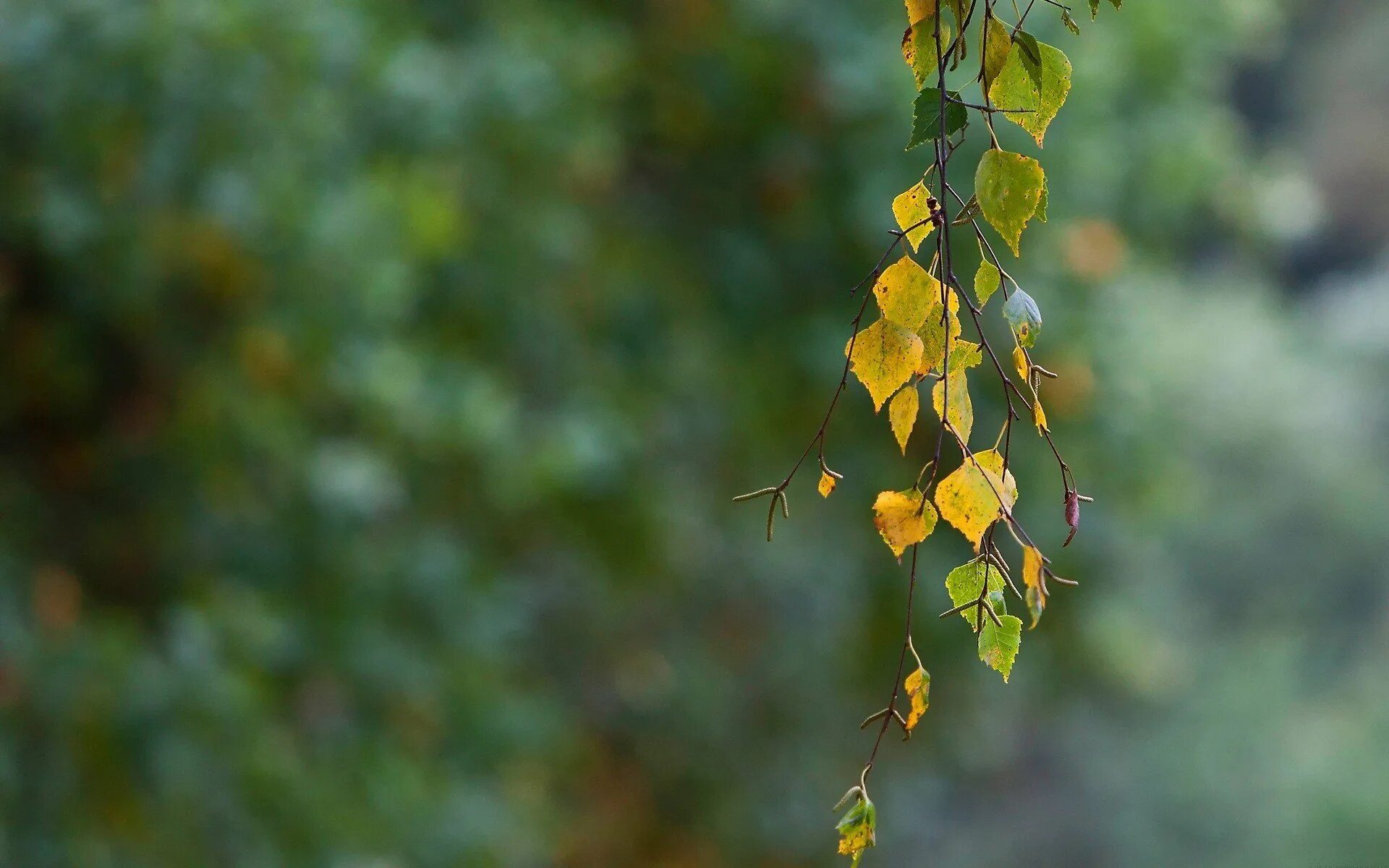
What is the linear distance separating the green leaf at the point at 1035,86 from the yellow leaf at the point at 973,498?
6.9 inches

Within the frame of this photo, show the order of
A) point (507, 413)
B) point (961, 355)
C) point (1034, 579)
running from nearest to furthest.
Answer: point (1034, 579)
point (961, 355)
point (507, 413)

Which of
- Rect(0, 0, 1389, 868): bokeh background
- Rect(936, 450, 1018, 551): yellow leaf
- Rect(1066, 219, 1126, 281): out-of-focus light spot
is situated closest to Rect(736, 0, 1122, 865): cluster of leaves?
Rect(936, 450, 1018, 551): yellow leaf

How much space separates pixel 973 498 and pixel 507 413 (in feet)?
9.67

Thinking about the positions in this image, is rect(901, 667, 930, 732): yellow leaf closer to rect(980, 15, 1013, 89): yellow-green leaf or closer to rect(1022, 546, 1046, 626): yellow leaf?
rect(1022, 546, 1046, 626): yellow leaf

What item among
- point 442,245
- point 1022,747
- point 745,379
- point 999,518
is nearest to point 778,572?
point 745,379

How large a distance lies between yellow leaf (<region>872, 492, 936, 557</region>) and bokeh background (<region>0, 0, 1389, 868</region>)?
230cm

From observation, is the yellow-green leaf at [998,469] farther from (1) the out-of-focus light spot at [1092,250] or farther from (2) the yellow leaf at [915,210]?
(1) the out-of-focus light spot at [1092,250]

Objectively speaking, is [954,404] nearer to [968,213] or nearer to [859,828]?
[968,213]

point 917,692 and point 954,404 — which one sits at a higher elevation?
point 954,404

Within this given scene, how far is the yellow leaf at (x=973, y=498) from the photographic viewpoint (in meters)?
0.75

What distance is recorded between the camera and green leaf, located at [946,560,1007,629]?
30.6 inches

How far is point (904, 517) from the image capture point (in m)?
0.79

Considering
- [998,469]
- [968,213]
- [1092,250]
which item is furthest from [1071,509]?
[1092,250]

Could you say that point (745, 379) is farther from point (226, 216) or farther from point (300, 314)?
point (226, 216)
